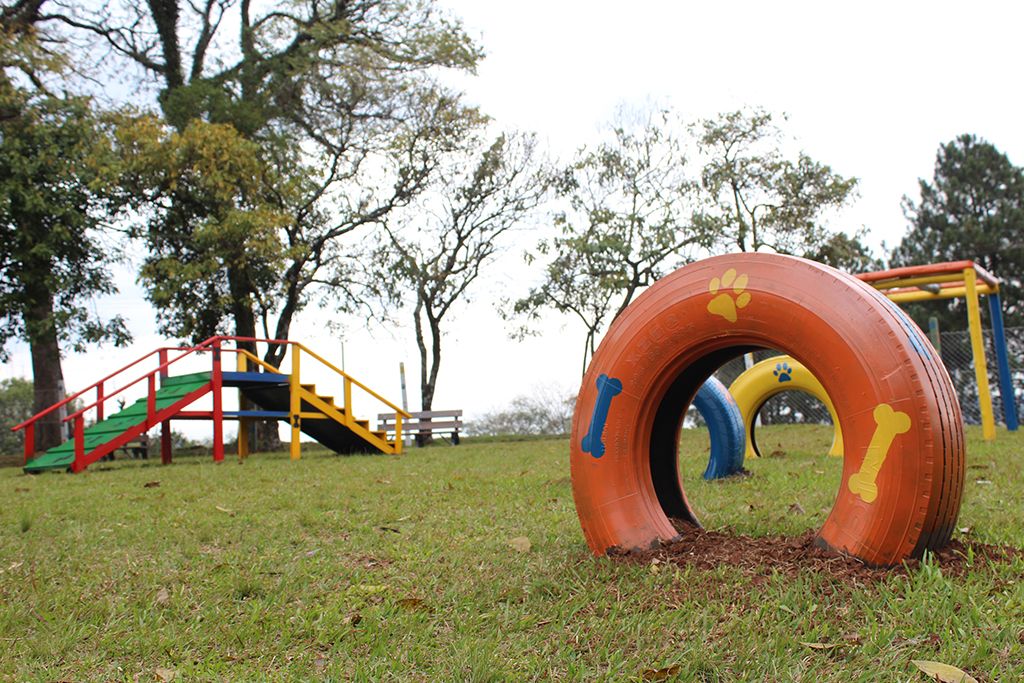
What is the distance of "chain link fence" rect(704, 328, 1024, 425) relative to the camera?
1986cm

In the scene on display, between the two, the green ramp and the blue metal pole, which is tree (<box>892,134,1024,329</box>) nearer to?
the blue metal pole

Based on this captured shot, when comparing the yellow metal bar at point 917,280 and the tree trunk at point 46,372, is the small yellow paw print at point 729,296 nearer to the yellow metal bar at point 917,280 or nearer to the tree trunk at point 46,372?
the yellow metal bar at point 917,280

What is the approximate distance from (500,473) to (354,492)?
199 centimetres

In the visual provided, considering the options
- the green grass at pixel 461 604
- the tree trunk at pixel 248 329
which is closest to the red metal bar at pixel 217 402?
the tree trunk at pixel 248 329

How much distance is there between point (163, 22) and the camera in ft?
77.0

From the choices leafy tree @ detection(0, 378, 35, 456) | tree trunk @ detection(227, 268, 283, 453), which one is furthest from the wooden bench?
leafy tree @ detection(0, 378, 35, 456)

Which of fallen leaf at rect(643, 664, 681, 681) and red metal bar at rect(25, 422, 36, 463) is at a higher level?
red metal bar at rect(25, 422, 36, 463)

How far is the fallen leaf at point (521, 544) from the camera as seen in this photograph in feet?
14.7

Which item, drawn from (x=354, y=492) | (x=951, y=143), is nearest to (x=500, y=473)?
(x=354, y=492)

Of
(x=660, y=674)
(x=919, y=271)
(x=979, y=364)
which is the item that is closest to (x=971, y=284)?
(x=919, y=271)

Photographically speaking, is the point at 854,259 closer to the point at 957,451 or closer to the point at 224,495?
the point at 224,495

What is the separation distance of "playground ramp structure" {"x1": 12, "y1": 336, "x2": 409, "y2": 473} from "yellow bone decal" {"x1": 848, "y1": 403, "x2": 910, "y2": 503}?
1202 cm

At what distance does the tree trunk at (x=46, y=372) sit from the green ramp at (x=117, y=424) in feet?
17.2

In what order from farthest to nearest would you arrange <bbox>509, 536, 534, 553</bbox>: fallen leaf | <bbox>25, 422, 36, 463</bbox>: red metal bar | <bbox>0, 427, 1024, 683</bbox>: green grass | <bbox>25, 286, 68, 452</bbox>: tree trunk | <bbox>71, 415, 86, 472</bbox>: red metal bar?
<bbox>25, 286, 68, 452</bbox>: tree trunk < <bbox>25, 422, 36, 463</bbox>: red metal bar < <bbox>71, 415, 86, 472</bbox>: red metal bar < <bbox>509, 536, 534, 553</bbox>: fallen leaf < <bbox>0, 427, 1024, 683</bbox>: green grass
